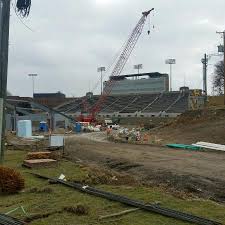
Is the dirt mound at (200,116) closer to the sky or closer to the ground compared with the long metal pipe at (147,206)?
closer to the sky

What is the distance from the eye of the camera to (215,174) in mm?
15961

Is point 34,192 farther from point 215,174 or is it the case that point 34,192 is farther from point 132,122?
point 132,122

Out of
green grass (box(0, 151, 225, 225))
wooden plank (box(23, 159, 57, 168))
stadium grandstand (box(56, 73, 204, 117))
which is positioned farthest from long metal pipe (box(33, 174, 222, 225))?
stadium grandstand (box(56, 73, 204, 117))

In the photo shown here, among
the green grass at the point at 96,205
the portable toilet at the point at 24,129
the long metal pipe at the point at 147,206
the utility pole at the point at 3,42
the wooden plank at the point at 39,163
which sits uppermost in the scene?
the utility pole at the point at 3,42

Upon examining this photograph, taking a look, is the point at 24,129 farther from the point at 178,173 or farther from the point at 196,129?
the point at 178,173

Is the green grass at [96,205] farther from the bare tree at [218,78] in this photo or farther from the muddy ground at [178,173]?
the bare tree at [218,78]

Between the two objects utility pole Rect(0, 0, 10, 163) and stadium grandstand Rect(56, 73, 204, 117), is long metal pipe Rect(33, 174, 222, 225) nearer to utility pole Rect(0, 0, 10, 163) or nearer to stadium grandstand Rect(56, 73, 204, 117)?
utility pole Rect(0, 0, 10, 163)

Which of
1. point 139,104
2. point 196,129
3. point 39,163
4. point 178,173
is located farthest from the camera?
point 139,104

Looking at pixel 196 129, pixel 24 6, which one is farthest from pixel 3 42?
pixel 196 129

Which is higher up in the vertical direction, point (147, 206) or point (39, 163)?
point (39, 163)

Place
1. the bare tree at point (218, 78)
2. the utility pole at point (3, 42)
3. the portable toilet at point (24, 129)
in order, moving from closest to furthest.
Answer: the utility pole at point (3, 42), the portable toilet at point (24, 129), the bare tree at point (218, 78)

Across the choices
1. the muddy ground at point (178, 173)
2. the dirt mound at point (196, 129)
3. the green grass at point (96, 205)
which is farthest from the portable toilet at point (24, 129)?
the green grass at point (96, 205)

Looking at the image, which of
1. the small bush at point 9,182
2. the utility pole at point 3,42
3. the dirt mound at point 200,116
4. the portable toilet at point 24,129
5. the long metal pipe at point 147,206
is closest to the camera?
the long metal pipe at point 147,206

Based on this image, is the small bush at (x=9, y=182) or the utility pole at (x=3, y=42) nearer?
the small bush at (x=9, y=182)
